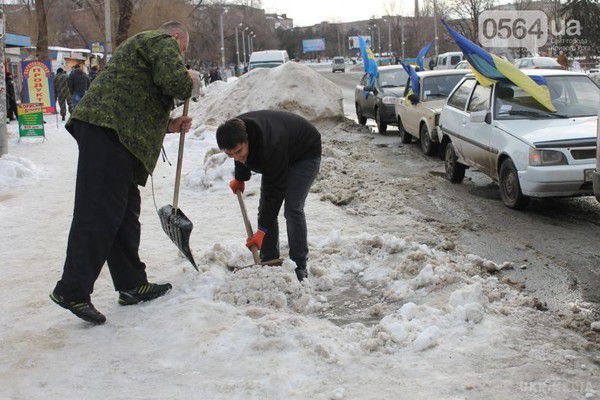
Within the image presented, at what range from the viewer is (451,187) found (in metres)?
9.81

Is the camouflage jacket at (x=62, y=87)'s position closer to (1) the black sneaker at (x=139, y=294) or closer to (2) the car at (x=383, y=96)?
(2) the car at (x=383, y=96)

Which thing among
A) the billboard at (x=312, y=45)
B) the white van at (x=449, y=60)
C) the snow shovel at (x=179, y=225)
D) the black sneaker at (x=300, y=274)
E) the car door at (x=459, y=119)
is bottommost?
the black sneaker at (x=300, y=274)

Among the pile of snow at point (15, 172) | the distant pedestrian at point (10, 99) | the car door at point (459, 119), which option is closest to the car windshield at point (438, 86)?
the car door at point (459, 119)

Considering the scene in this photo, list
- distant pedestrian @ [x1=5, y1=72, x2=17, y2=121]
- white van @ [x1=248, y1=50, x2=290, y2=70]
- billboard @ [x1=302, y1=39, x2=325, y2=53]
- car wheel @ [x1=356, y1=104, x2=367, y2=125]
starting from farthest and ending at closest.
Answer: billboard @ [x1=302, y1=39, x2=325, y2=53] < white van @ [x1=248, y1=50, x2=290, y2=70] < distant pedestrian @ [x1=5, y1=72, x2=17, y2=121] < car wheel @ [x1=356, y1=104, x2=367, y2=125]

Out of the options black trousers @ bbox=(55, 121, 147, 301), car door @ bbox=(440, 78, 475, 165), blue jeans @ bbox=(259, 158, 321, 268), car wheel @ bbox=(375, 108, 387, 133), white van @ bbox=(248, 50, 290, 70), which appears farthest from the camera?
white van @ bbox=(248, 50, 290, 70)

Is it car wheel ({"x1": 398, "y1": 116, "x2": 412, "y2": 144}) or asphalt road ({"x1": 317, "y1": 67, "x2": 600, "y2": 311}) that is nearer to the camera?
asphalt road ({"x1": 317, "y1": 67, "x2": 600, "y2": 311})

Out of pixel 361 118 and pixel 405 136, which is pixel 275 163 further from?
pixel 361 118

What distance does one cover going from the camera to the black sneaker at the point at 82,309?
4.47 meters

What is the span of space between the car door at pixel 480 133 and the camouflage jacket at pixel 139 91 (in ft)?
15.8

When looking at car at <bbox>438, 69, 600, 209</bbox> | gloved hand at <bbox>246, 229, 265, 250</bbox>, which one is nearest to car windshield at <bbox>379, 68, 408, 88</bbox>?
car at <bbox>438, 69, 600, 209</bbox>

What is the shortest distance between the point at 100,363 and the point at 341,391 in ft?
4.50

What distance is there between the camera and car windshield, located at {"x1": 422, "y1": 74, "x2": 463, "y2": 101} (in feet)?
44.7

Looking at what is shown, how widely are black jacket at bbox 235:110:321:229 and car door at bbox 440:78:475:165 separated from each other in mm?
4398

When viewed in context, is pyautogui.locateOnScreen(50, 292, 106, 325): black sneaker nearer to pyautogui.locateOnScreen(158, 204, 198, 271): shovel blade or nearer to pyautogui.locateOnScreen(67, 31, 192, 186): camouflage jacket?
pyautogui.locateOnScreen(158, 204, 198, 271): shovel blade
